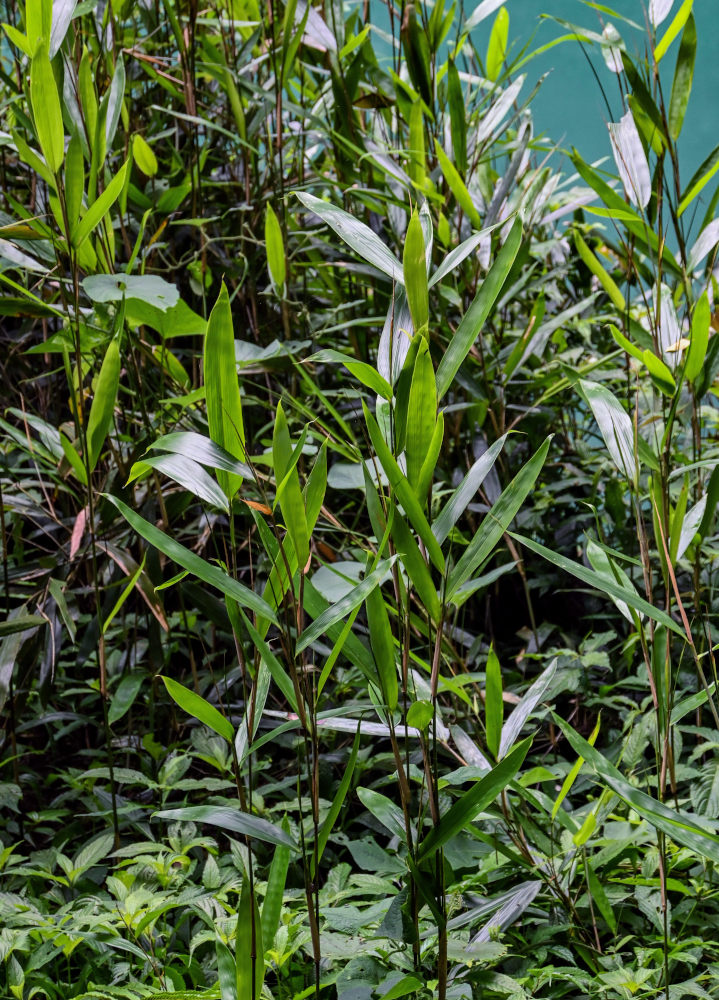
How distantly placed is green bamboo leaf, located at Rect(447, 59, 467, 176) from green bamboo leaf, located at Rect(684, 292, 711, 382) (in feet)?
1.66

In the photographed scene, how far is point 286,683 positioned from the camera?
0.50m

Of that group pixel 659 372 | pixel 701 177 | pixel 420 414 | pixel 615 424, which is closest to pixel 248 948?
pixel 420 414

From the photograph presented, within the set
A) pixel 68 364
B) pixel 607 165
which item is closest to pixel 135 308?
Result: pixel 68 364

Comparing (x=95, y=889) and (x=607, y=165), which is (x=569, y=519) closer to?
(x=95, y=889)

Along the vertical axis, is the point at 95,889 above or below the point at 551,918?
below

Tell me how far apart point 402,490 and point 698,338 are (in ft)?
1.00

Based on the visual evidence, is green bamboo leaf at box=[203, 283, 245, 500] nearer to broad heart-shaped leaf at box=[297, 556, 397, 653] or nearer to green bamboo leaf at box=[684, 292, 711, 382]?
broad heart-shaped leaf at box=[297, 556, 397, 653]

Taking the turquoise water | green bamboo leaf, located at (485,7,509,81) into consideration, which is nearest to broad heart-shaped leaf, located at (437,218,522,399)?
green bamboo leaf, located at (485,7,509,81)

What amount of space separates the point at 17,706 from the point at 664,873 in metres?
0.67

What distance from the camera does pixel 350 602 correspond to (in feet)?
1.50

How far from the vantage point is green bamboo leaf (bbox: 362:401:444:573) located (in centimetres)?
47

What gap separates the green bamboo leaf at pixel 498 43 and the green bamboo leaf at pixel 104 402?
29.4 inches

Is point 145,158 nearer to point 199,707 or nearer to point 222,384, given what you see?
point 222,384

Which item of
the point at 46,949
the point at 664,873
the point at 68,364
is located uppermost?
the point at 68,364
